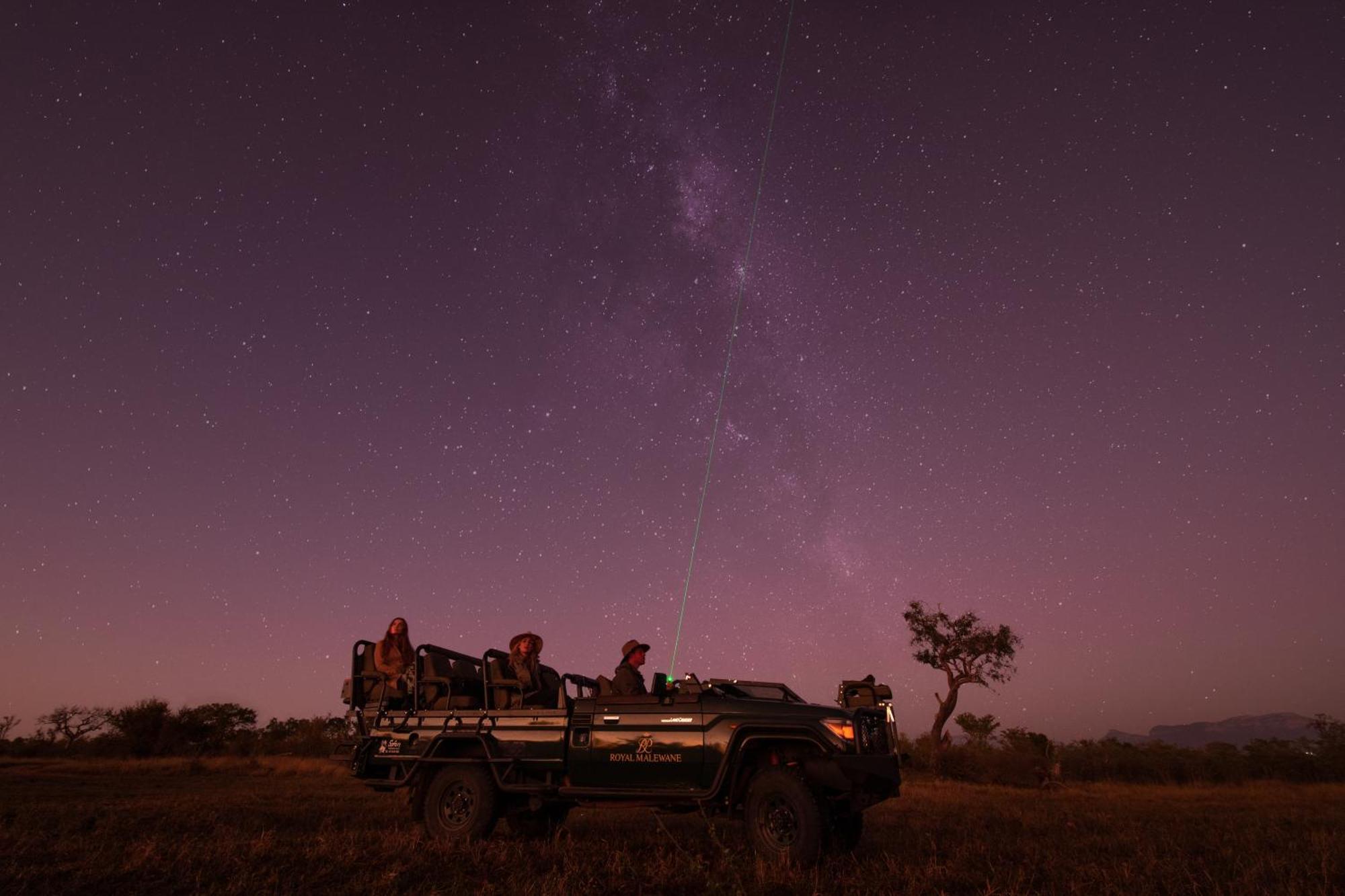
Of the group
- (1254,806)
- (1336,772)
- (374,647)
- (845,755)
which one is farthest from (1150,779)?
(374,647)

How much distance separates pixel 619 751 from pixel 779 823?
1.94 meters

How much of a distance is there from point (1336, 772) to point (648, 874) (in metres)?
31.9

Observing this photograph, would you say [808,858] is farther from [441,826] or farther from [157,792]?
[157,792]

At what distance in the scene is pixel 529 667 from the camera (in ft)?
34.1

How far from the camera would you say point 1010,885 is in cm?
673

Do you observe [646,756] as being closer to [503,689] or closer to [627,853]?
[627,853]

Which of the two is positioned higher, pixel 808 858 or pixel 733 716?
→ pixel 733 716

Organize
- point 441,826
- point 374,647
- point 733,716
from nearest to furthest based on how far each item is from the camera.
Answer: point 733,716, point 441,826, point 374,647

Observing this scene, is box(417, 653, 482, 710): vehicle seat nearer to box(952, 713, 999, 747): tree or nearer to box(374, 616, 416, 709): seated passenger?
box(374, 616, 416, 709): seated passenger

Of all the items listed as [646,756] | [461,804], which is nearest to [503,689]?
[461,804]

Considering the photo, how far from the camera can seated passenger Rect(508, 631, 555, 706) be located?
10211 mm

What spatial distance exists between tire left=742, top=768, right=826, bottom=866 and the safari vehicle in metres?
0.01

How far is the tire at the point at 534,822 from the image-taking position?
10.0 metres

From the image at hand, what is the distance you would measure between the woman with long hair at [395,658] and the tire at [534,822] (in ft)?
7.37
